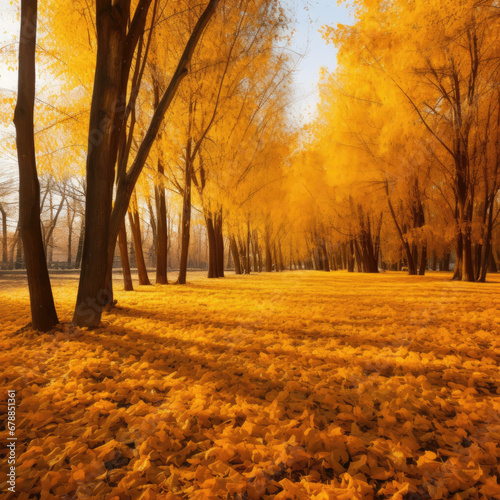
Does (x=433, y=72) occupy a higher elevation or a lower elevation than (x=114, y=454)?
higher

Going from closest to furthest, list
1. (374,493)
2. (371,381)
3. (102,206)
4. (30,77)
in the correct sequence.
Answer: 1. (374,493)
2. (371,381)
3. (30,77)
4. (102,206)

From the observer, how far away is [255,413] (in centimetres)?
185

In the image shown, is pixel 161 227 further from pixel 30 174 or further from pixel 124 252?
pixel 30 174

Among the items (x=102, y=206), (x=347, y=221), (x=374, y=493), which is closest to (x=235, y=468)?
(x=374, y=493)

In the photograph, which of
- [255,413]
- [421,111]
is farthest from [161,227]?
[421,111]

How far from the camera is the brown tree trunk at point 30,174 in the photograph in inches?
130

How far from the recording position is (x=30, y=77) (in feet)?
10.9

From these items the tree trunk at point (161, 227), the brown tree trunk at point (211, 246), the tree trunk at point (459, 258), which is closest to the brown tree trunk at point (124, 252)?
the tree trunk at point (161, 227)

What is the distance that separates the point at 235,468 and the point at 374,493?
0.60 meters

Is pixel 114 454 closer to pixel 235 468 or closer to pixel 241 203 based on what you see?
pixel 235 468

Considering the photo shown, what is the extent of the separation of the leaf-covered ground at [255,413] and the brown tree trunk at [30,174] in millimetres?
411

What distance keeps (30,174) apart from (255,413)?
3.50m

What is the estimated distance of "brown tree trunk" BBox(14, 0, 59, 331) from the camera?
3.29 m

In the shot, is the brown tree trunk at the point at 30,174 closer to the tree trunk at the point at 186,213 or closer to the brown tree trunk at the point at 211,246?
the tree trunk at the point at 186,213
